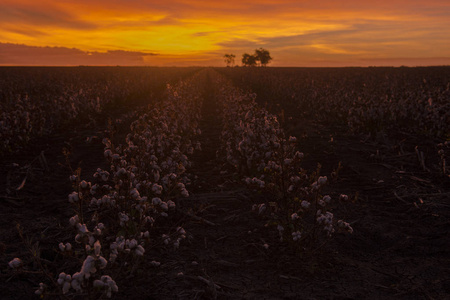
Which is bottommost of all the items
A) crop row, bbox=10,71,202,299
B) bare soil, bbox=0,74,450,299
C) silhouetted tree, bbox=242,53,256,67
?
bare soil, bbox=0,74,450,299

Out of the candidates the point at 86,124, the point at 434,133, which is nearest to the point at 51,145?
the point at 86,124

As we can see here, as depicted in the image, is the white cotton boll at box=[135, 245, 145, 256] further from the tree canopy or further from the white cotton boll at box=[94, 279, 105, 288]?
the tree canopy

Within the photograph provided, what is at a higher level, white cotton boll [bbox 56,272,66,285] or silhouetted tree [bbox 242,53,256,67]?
silhouetted tree [bbox 242,53,256,67]

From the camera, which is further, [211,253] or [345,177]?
[345,177]

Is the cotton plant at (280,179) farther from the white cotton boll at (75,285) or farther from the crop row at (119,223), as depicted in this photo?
the white cotton boll at (75,285)

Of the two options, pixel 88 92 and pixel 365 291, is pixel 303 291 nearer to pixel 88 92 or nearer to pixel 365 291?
pixel 365 291

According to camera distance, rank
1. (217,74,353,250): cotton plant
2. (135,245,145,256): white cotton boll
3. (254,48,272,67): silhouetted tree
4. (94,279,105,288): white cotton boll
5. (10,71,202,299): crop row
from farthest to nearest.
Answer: (254,48,272,67): silhouetted tree → (217,74,353,250): cotton plant → (135,245,145,256): white cotton boll → (10,71,202,299): crop row → (94,279,105,288): white cotton boll

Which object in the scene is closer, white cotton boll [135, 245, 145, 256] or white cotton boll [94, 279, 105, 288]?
white cotton boll [94, 279, 105, 288]

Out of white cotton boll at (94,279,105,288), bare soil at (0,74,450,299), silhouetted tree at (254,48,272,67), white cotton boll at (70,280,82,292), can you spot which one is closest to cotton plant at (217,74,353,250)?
bare soil at (0,74,450,299)

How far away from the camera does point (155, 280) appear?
432cm

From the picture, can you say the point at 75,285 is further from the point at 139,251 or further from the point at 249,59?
the point at 249,59

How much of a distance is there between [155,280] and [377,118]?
38.2 ft

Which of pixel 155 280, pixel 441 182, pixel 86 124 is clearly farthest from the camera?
pixel 86 124

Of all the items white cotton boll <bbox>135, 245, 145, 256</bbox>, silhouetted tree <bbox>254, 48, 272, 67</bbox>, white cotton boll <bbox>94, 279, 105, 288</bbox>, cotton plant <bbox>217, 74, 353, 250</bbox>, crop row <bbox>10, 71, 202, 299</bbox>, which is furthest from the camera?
silhouetted tree <bbox>254, 48, 272, 67</bbox>
